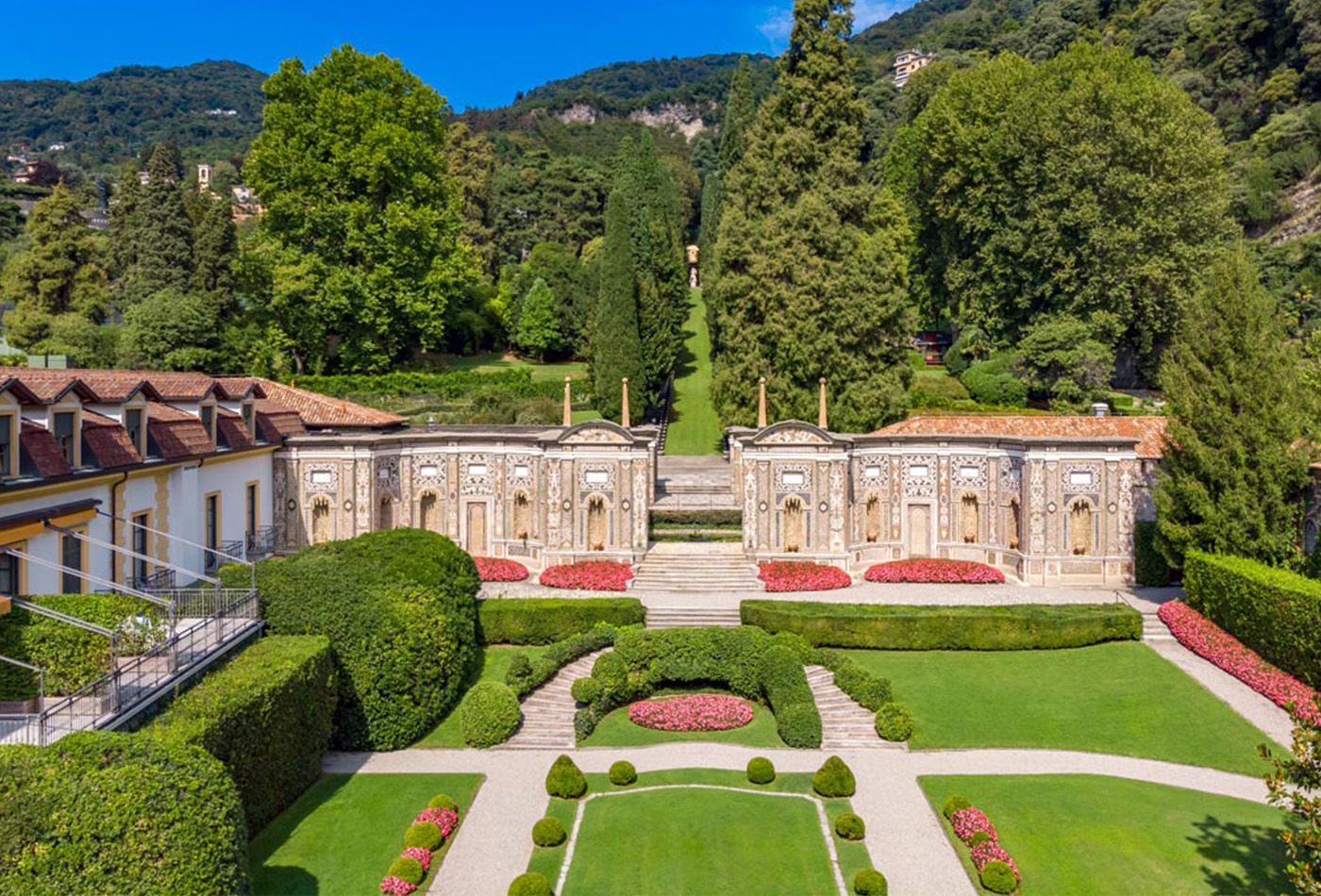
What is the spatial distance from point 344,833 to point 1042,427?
3054 cm

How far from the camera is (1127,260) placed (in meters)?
48.1

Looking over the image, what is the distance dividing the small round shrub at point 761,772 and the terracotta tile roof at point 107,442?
17.0m

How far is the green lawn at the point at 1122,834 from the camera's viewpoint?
1672cm

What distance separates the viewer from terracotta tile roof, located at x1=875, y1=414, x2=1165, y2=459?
35094 millimetres

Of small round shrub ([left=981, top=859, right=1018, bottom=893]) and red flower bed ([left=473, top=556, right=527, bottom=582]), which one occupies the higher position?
red flower bed ([left=473, top=556, right=527, bottom=582])

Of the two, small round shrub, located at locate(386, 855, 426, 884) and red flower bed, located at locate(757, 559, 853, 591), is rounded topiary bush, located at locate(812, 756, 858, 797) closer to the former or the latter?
small round shrub, located at locate(386, 855, 426, 884)

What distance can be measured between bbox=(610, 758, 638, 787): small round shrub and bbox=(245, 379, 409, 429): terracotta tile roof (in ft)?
72.6

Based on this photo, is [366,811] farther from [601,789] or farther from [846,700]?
[846,700]

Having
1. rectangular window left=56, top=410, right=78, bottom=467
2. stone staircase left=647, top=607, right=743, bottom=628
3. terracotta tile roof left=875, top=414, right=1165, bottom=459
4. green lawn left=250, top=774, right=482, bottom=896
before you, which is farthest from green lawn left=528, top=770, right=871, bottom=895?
terracotta tile roof left=875, top=414, right=1165, bottom=459

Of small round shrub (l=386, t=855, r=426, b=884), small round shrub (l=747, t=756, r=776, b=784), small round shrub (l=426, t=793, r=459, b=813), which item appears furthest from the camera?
small round shrub (l=747, t=756, r=776, b=784)

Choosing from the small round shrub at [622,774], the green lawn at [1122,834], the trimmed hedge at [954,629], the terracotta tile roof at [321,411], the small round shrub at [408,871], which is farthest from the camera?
the terracotta tile roof at [321,411]

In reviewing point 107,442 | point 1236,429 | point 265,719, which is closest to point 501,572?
point 107,442

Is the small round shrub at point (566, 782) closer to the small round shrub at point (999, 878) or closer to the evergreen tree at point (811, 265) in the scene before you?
the small round shrub at point (999, 878)


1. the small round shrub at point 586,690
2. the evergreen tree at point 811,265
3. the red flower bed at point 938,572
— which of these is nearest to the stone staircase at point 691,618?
the small round shrub at point 586,690
